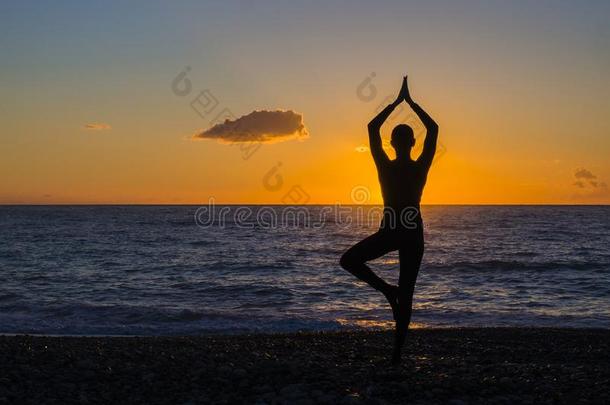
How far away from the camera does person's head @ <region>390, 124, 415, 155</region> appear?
19.9 ft

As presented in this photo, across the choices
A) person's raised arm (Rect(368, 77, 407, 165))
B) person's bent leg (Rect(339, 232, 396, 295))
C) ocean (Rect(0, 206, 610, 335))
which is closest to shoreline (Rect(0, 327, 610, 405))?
person's bent leg (Rect(339, 232, 396, 295))

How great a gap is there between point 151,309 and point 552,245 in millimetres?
35353

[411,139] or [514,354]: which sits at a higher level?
[411,139]

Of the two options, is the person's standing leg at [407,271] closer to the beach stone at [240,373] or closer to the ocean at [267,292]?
the beach stone at [240,373]

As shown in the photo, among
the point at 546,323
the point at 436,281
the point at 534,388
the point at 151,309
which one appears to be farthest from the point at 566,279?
the point at 534,388

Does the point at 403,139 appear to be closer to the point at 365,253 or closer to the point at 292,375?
the point at 365,253

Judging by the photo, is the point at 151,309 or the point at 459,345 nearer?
the point at 459,345

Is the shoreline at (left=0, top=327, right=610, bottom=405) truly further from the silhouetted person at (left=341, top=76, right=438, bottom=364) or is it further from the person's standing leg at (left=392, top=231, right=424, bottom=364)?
the silhouetted person at (left=341, top=76, right=438, bottom=364)

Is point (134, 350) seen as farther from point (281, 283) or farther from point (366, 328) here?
point (281, 283)

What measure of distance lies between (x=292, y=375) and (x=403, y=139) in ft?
8.81

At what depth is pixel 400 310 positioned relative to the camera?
628cm

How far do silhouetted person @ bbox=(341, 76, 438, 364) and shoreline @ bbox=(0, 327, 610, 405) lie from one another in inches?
44.0

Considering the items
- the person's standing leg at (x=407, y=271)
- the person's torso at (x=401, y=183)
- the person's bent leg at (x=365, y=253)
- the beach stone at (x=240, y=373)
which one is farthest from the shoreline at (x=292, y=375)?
the person's torso at (x=401, y=183)

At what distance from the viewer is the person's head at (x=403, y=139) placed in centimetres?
607
